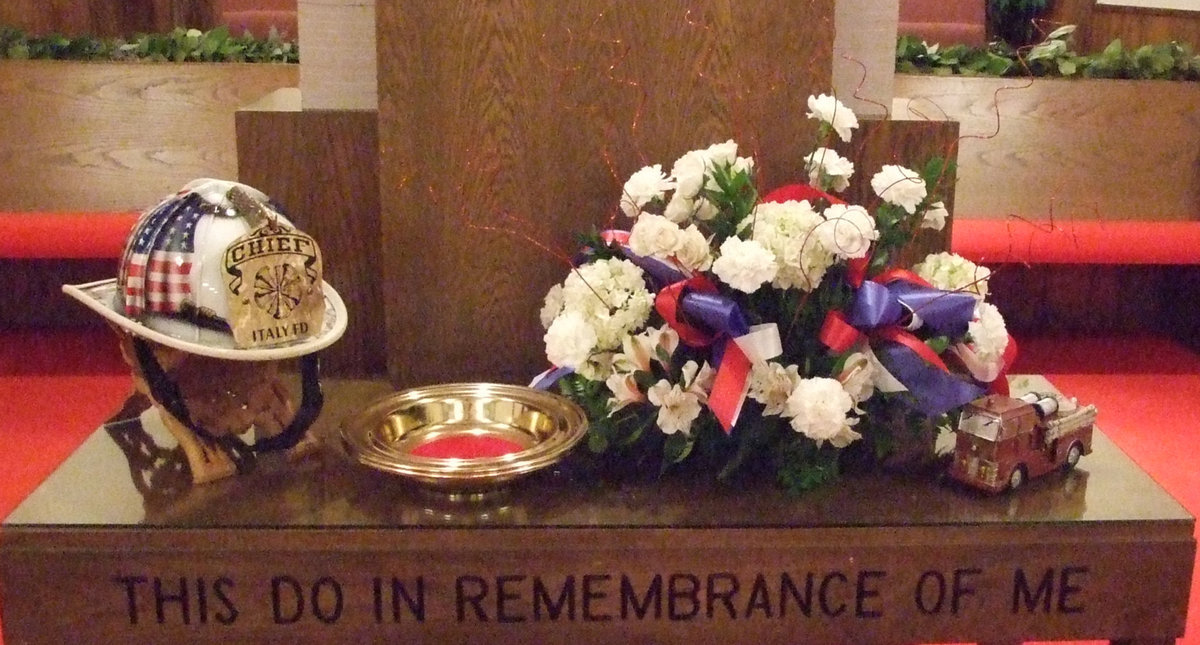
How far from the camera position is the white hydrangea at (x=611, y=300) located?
1.21m

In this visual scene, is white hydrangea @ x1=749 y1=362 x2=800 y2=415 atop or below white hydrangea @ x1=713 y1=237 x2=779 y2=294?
below

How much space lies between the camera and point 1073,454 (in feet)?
4.08

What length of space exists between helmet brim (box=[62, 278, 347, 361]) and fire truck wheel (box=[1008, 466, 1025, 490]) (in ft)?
2.38

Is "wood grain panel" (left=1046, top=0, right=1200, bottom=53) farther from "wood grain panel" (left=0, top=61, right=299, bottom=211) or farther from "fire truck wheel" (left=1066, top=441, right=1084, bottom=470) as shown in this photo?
"fire truck wheel" (left=1066, top=441, right=1084, bottom=470)

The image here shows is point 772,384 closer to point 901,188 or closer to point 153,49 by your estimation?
point 901,188

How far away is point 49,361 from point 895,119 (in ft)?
7.69

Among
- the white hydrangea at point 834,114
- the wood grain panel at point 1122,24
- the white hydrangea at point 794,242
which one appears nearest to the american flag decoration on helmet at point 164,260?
the white hydrangea at point 794,242

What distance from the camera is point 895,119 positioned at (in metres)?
1.50

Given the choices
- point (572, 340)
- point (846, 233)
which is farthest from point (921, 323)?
point (572, 340)

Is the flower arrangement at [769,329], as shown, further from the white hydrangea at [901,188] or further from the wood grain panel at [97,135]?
the wood grain panel at [97,135]

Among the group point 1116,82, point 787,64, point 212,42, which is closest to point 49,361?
point 212,42

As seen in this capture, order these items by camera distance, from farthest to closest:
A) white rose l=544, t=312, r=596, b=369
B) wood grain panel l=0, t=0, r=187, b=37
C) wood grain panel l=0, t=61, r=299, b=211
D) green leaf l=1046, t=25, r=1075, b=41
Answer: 1. wood grain panel l=0, t=0, r=187, b=37
2. green leaf l=1046, t=25, r=1075, b=41
3. wood grain panel l=0, t=61, r=299, b=211
4. white rose l=544, t=312, r=596, b=369

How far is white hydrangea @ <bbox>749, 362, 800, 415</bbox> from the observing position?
114 cm

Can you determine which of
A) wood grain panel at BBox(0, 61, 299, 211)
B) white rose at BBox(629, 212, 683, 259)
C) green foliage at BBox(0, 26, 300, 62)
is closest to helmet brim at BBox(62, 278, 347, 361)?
white rose at BBox(629, 212, 683, 259)
